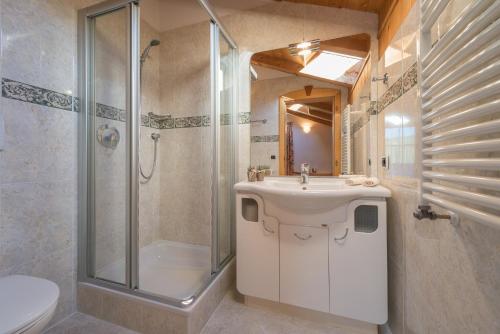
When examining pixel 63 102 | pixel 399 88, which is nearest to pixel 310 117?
pixel 399 88

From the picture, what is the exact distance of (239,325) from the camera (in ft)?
4.03

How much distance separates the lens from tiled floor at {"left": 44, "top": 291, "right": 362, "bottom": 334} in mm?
1177

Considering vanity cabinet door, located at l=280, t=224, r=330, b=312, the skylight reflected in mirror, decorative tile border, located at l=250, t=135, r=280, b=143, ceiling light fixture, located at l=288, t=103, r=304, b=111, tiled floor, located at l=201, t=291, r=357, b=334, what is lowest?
tiled floor, located at l=201, t=291, r=357, b=334

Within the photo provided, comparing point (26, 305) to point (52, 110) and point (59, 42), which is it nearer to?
point (52, 110)

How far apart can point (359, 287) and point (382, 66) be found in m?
1.33

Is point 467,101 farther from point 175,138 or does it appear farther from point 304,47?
point 175,138

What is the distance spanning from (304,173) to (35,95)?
1687 mm

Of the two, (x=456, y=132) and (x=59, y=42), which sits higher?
(x=59, y=42)

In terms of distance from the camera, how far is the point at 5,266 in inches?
39.9

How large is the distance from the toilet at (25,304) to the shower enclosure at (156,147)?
15.0 inches

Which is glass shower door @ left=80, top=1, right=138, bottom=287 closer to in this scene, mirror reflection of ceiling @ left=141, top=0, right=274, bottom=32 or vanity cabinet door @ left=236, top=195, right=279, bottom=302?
mirror reflection of ceiling @ left=141, top=0, right=274, bottom=32

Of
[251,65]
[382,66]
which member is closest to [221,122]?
[251,65]

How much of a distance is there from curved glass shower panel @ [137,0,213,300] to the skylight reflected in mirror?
89 cm

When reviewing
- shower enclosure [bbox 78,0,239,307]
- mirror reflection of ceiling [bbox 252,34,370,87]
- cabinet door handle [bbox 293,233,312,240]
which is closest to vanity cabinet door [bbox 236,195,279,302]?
cabinet door handle [bbox 293,233,312,240]
